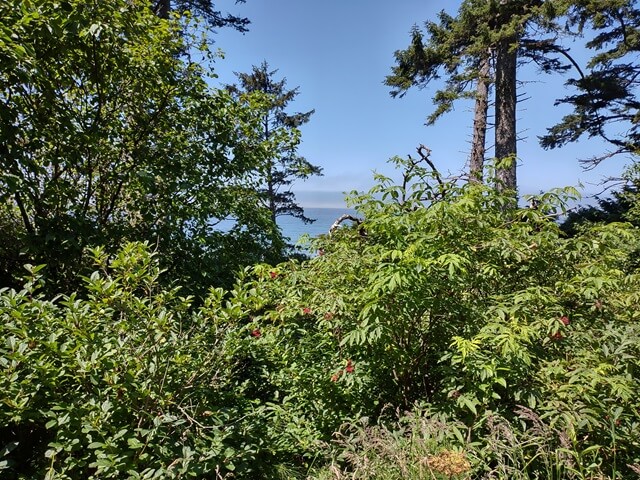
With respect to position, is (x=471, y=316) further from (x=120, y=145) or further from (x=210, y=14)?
(x=210, y=14)

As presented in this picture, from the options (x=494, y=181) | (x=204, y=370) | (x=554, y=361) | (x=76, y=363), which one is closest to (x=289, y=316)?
(x=204, y=370)

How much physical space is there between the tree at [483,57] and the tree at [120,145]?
5194mm

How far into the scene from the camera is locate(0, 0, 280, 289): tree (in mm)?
2809

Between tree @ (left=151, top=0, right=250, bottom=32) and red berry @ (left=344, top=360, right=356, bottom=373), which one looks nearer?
red berry @ (left=344, top=360, right=356, bottom=373)

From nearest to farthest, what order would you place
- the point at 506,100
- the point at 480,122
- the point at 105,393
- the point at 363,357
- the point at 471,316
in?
1. the point at 105,393
2. the point at 471,316
3. the point at 363,357
4. the point at 506,100
5. the point at 480,122

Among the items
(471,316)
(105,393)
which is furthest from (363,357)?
(105,393)

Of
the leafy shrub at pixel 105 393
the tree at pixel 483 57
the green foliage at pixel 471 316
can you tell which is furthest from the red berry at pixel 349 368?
the tree at pixel 483 57

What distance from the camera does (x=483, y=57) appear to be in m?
7.83

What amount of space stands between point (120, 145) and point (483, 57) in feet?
24.3

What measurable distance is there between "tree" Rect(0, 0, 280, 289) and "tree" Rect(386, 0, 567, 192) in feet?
17.0

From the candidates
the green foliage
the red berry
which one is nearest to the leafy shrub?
the red berry

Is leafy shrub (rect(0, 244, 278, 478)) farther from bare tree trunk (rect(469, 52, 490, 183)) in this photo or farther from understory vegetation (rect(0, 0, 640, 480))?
bare tree trunk (rect(469, 52, 490, 183))

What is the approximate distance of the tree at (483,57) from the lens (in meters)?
7.14

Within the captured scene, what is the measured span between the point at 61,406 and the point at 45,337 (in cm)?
37
